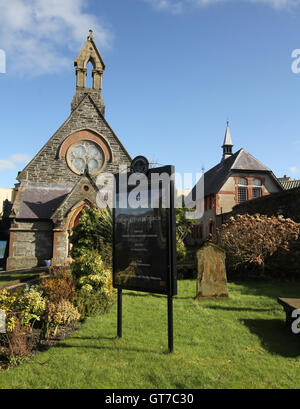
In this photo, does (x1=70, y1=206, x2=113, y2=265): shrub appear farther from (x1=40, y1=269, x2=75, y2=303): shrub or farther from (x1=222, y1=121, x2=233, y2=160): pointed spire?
(x1=222, y1=121, x2=233, y2=160): pointed spire

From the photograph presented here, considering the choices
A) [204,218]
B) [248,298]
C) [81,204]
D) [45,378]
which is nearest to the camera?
[45,378]

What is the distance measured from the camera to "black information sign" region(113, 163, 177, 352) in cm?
512

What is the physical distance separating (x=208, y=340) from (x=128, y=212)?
9.55ft

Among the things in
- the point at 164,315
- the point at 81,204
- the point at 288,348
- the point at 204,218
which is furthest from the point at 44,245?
the point at 204,218

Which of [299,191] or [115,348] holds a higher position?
[299,191]

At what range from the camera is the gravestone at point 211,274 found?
28.6ft

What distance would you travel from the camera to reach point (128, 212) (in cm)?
586

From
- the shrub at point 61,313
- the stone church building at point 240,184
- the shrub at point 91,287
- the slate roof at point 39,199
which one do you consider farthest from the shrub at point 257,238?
the stone church building at point 240,184

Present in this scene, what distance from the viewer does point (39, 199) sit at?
21.9 metres

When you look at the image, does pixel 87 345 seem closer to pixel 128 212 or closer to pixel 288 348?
pixel 128 212

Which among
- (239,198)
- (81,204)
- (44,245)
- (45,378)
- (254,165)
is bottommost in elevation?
(45,378)

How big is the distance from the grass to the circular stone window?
17794mm

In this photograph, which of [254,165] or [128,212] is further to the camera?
[254,165]

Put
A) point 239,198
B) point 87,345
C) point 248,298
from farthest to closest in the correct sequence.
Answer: point 239,198 → point 248,298 → point 87,345
